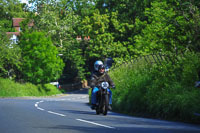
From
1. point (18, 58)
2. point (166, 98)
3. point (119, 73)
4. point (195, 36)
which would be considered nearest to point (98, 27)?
point (18, 58)

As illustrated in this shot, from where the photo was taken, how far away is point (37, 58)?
5934 cm

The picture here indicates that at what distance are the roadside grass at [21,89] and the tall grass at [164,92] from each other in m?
28.7

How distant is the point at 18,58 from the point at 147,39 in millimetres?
22089

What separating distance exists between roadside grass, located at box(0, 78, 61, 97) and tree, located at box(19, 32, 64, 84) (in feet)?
4.82

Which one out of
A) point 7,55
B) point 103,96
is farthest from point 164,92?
point 7,55

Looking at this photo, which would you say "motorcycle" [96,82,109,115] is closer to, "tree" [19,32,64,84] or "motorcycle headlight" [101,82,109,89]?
"motorcycle headlight" [101,82,109,89]

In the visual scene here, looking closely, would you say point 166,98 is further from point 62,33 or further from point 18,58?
point 62,33

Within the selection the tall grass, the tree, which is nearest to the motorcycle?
the tall grass

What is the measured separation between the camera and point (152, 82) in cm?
1997

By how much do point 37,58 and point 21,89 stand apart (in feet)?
23.9

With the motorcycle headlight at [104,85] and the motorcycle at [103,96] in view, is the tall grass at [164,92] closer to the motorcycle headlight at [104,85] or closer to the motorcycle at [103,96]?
the motorcycle at [103,96]

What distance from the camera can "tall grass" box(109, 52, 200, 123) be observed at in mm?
15062

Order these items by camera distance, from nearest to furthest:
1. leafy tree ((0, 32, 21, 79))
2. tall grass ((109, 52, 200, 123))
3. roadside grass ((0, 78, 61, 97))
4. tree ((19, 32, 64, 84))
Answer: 1. tall grass ((109, 52, 200, 123))
2. roadside grass ((0, 78, 61, 97))
3. leafy tree ((0, 32, 21, 79))
4. tree ((19, 32, 64, 84))

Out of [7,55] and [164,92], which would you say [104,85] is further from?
[7,55]
